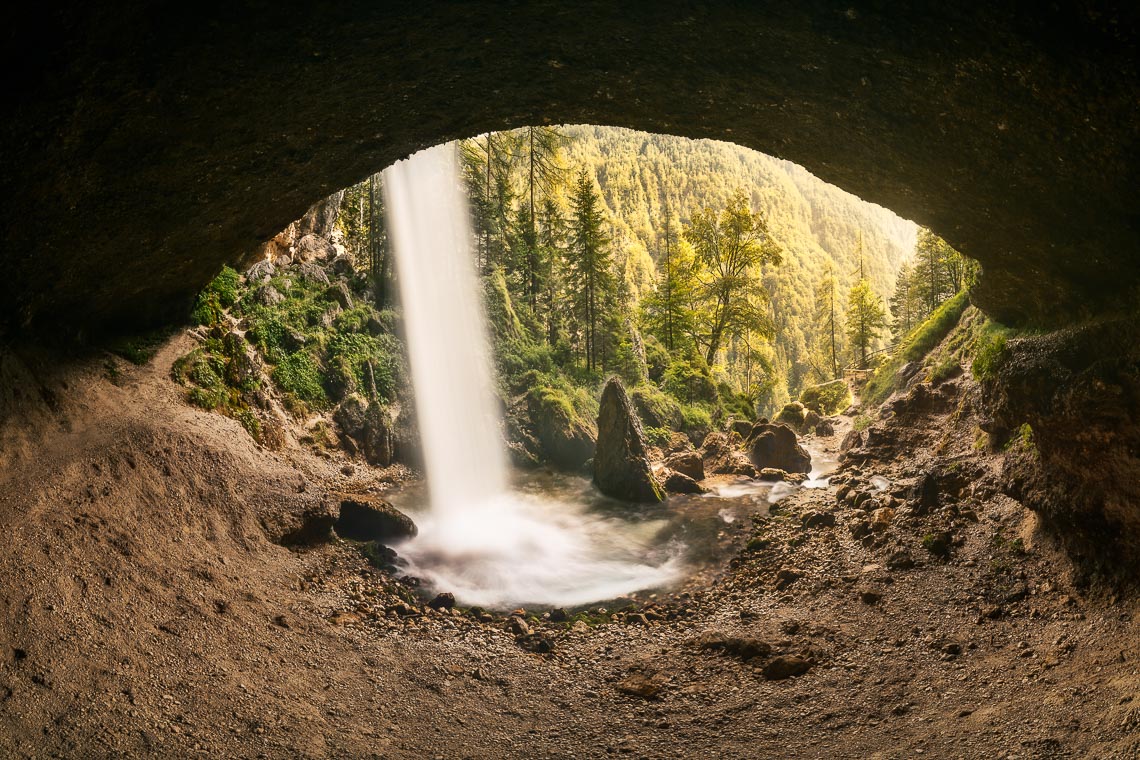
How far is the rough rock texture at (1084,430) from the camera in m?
6.12

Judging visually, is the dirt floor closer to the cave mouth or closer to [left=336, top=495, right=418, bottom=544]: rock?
[left=336, top=495, right=418, bottom=544]: rock

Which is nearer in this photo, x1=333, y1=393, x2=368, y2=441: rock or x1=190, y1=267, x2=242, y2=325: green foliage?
x1=190, y1=267, x2=242, y2=325: green foliage

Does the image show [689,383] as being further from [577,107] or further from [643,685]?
[577,107]

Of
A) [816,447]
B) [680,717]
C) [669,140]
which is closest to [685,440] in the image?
[816,447]

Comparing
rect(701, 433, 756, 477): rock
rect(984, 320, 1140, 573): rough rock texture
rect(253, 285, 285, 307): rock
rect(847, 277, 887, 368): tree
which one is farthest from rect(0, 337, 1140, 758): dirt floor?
rect(847, 277, 887, 368): tree

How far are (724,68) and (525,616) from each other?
840 centimetres

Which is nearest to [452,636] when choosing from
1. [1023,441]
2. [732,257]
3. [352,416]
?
[1023,441]

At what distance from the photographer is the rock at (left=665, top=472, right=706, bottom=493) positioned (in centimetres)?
1811

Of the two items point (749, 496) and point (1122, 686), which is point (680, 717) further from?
point (749, 496)

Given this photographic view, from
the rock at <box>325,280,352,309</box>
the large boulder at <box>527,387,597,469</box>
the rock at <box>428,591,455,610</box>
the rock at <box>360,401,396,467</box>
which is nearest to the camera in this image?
the rock at <box>428,591,455,610</box>

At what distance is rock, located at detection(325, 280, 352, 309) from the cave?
12.1 m

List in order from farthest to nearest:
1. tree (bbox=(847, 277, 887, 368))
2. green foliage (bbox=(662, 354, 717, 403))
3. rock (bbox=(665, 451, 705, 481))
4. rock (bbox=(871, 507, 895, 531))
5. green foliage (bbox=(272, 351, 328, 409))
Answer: tree (bbox=(847, 277, 887, 368)), green foliage (bbox=(662, 354, 717, 403)), rock (bbox=(665, 451, 705, 481)), green foliage (bbox=(272, 351, 328, 409)), rock (bbox=(871, 507, 895, 531))

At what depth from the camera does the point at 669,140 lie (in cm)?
15800

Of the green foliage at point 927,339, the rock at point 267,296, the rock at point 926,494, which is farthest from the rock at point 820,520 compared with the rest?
the rock at point 267,296
